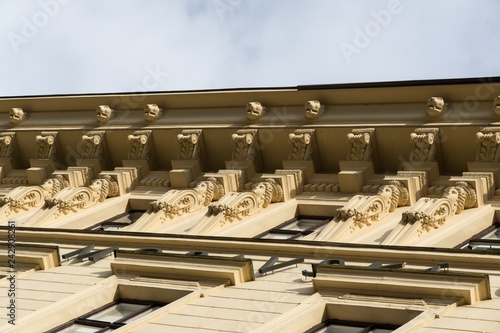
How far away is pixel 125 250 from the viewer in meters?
20.8

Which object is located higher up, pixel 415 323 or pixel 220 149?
pixel 220 149

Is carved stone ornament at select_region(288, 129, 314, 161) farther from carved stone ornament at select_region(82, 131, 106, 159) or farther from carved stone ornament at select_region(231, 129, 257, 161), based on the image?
carved stone ornament at select_region(82, 131, 106, 159)

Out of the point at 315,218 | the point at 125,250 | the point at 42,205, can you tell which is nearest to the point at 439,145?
the point at 315,218

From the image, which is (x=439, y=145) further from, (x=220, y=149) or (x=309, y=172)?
(x=220, y=149)

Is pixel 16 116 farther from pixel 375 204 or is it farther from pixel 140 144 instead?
pixel 375 204

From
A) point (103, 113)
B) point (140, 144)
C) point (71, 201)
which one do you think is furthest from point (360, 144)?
point (103, 113)

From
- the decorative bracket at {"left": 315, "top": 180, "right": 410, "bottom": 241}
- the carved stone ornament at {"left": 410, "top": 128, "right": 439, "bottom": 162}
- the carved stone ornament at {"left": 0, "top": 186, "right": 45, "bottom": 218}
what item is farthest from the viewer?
the carved stone ornament at {"left": 0, "top": 186, "right": 45, "bottom": 218}

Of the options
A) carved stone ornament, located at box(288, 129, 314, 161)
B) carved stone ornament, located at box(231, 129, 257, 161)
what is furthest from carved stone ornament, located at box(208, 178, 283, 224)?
carved stone ornament, located at box(231, 129, 257, 161)

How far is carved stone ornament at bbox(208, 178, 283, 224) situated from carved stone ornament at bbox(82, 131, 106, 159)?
5991 millimetres

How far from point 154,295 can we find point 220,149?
925 centimetres

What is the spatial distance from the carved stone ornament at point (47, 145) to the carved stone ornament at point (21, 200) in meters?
2.38

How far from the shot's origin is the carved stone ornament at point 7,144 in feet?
103

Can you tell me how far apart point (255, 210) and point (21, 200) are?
274 inches

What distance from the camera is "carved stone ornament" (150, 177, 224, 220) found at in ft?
81.1
